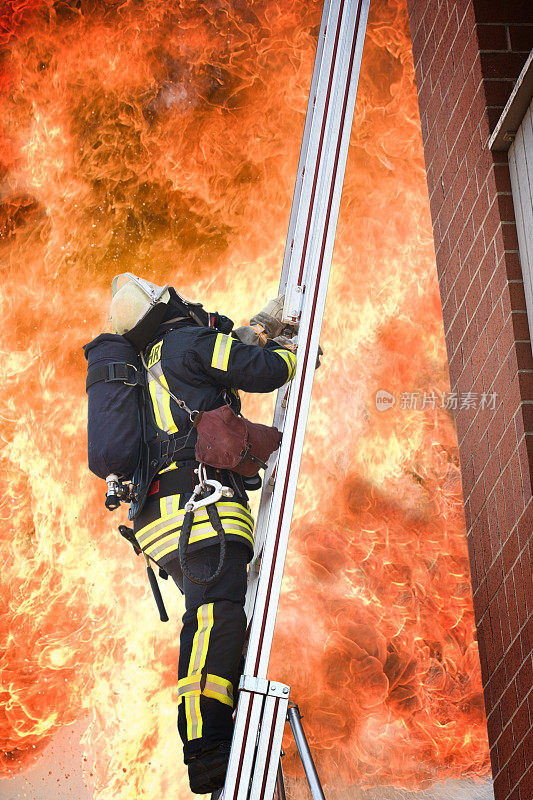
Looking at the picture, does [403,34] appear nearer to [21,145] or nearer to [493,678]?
[21,145]

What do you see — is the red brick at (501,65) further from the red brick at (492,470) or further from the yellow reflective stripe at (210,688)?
the yellow reflective stripe at (210,688)

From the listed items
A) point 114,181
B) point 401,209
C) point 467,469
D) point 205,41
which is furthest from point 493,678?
point 205,41

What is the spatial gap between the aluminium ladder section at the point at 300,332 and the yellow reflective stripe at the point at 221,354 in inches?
12.9

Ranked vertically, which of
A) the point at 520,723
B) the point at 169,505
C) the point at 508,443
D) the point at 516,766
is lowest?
the point at 516,766

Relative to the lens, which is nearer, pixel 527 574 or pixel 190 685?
pixel 190 685

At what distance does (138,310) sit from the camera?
414 cm

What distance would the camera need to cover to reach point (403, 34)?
9.14m

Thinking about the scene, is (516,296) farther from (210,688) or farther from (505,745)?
(210,688)

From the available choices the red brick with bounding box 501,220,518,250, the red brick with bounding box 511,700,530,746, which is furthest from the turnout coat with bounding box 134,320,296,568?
the red brick with bounding box 511,700,530,746

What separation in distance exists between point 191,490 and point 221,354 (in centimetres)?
64

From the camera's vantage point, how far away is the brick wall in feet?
12.3

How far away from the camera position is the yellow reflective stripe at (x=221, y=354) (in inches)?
156

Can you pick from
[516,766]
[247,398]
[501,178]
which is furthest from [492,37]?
[247,398]

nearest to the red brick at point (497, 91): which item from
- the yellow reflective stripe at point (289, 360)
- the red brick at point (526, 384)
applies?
the red brick at point (526, 384)
